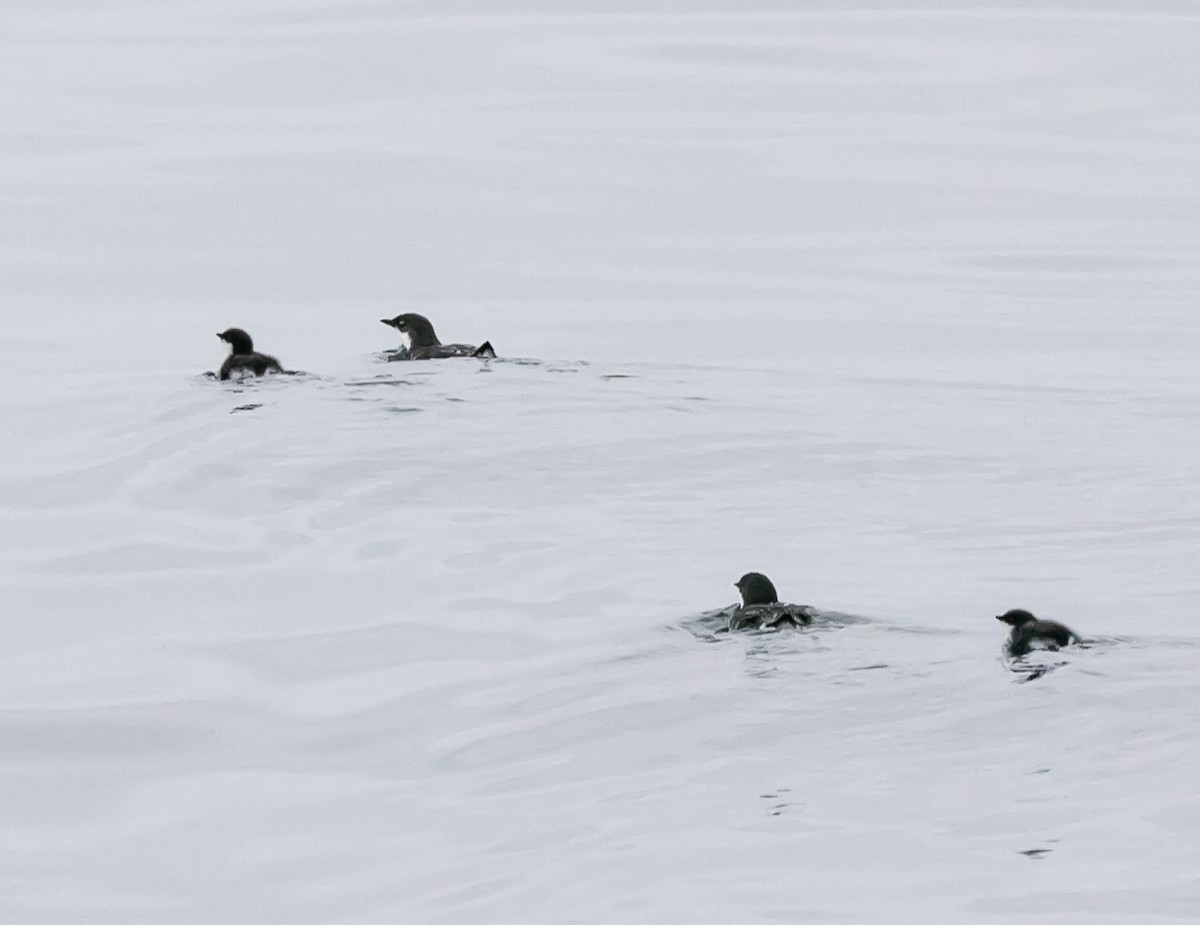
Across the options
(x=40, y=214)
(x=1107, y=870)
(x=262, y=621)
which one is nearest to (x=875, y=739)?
(x=1107, y=870)

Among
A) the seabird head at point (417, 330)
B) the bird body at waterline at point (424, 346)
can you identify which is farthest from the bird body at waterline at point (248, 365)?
the seabird head at point (417, 330)

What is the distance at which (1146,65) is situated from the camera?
36.7 m

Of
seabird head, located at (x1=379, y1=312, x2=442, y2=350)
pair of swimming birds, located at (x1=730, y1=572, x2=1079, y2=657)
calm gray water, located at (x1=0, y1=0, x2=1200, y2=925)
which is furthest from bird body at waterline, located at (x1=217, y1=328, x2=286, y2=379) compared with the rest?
pair of swimming birds, located at (x1=730, y1=572, x2=1079, y2=657)

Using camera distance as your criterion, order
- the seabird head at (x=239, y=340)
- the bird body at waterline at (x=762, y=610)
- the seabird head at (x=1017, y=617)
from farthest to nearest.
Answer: the seabird head at (x=239, y=340) < the bird body at waterline at (x=762, y=610) < the seabird head at (x=1017, y=617)

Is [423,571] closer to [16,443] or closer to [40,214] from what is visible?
[16,443]

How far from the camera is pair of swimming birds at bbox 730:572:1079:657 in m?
9.76

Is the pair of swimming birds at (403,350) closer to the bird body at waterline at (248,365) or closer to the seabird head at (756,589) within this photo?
the bird body at waterline at (248,365)

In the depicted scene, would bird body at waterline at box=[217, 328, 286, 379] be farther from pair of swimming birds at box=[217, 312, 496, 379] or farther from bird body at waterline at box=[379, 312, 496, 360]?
bird body at waterline at box=[379, 312, 496, 360]

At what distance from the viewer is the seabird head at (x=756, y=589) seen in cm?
1069

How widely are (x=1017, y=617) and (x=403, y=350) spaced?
8417 mm

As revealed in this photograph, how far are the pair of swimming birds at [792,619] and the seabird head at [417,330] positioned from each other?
6800 mm

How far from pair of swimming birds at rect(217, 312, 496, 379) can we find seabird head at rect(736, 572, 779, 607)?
224 inches

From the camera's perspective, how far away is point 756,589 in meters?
10.7

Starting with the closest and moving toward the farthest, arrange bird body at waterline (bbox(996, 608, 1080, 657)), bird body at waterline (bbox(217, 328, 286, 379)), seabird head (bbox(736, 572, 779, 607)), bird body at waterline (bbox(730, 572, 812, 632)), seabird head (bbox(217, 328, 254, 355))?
bird body at waterline (bbox(996, 608, 1080, 657)) < bird body at waterline (bbox(730, 572, 812, 632)) < seabird head (bbox(736, 572, 779, 607)) < bird body at waterline (bbox(217, 328, 286, 379)) < seabird head (bbox(217, 328, 254, 355))
